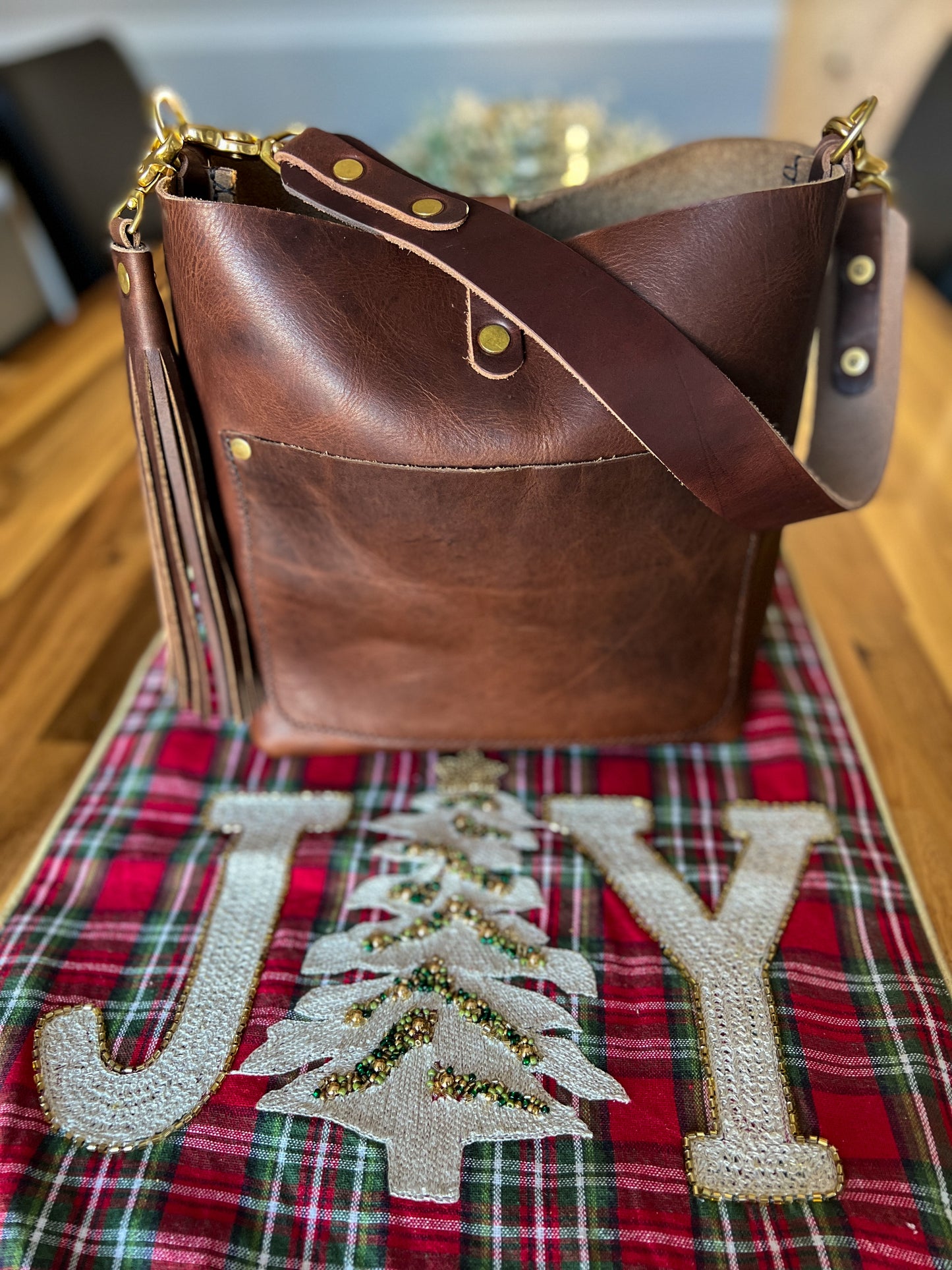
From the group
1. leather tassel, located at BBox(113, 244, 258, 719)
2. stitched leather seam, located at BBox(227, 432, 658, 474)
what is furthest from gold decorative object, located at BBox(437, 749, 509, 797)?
stitched leather seam, located at BBox(227, 432, 658, 474)

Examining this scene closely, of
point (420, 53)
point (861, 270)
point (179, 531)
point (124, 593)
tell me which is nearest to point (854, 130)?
point (861, 270)

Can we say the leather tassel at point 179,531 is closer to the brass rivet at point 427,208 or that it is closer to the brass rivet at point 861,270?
the brass rivet at point 427,208

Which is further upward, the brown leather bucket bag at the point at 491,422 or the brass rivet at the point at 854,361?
the brass rivet at the point at 854,361

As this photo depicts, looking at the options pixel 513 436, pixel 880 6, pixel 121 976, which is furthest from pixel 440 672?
pixel 880 6

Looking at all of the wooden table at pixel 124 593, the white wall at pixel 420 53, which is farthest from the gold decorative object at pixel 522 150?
the white wall at pixel 420 53

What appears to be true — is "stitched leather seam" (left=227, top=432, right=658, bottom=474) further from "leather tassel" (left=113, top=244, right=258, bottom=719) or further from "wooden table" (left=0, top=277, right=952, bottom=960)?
"wooden table" (left=0, top=277, right=952, bottom=960)

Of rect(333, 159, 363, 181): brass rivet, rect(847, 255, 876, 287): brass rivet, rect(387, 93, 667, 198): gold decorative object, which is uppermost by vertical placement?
rect(387, 93, 667, 198): gold decorative object

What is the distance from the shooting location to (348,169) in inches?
22.7

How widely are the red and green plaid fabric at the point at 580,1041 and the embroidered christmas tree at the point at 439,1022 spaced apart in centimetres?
1

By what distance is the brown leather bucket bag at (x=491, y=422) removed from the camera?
0.58 meters

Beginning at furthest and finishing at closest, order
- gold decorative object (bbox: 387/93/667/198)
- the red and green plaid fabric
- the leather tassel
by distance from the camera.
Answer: gold decorative object (bbox: 387/93/667/198) → the leather tassel → the red and green plaid fabric

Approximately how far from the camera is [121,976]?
2.09ft

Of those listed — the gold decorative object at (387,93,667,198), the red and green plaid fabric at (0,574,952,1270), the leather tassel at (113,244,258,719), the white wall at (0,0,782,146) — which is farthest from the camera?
the white wall at (0,0,782,146)

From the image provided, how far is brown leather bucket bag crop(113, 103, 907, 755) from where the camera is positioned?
58 cm
